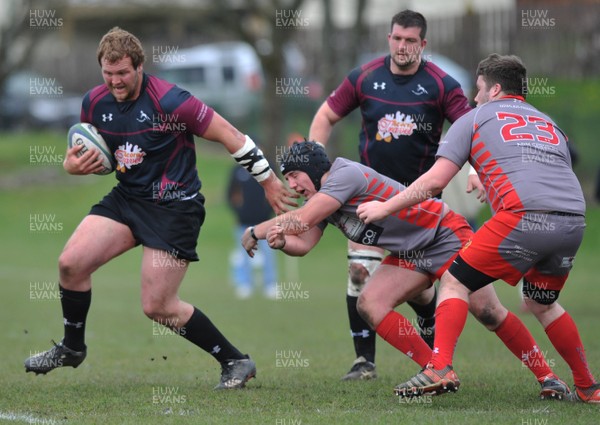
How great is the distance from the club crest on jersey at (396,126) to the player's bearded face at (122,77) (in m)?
1.91

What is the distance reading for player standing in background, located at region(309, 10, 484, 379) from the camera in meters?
7.43

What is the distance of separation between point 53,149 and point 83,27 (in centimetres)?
1525

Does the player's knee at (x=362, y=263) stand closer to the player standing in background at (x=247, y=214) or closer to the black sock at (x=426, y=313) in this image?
the black sock at (x=426, y=313)

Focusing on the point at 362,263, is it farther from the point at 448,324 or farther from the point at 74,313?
the point at 74,313

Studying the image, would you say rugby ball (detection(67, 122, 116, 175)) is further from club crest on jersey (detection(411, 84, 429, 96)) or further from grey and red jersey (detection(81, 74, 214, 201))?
club crest on jersey (detection(411, 84, 429, 96))

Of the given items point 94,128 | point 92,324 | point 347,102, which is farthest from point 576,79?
point 94,128

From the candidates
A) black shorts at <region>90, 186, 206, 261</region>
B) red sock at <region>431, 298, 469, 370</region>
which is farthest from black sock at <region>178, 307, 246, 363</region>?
red sock at <region>431, 298, 469, 370</region>

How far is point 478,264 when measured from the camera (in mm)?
6051

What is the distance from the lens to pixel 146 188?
688cm

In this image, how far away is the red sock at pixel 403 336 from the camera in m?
6.43

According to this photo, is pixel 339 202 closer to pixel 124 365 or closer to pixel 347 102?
pixel 347 102

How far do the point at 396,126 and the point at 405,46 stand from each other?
60 centimetres

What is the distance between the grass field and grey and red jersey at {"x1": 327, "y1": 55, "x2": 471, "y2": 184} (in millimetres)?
1668

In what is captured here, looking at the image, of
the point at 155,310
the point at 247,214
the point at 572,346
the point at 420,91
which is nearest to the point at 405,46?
the point at 420,91
